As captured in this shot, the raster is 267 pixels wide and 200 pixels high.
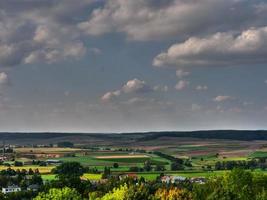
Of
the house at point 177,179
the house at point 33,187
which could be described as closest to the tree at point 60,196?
the house at point 33,187

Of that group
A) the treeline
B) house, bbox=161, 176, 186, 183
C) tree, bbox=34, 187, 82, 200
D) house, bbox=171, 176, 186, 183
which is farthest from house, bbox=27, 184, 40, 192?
tree, bbox=34, 187, 82, 200

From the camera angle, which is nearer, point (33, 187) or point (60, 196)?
point (60, 196)

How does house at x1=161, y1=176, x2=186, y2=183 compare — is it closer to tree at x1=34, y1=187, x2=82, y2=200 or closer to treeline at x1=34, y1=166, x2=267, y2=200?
treeline at x1=34, y1=166, x2=267, y2=200

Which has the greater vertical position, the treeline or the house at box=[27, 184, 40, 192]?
the treeline

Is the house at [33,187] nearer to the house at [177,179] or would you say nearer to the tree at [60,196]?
the house at [177,179]

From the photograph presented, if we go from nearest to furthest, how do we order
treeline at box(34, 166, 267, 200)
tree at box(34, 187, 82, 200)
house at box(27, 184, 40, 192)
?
tree at box(34, 187, 82, 200) < treeline at box(34, 166, 267, 200) < house at box(27, 184, 40, 192)

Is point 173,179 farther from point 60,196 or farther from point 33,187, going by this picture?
point 60,196

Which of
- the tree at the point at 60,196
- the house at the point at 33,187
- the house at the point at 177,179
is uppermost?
the tree at the point at 60,196

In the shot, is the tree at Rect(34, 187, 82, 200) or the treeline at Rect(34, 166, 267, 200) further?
the treeline at Rect(34, 166, 267, 200)

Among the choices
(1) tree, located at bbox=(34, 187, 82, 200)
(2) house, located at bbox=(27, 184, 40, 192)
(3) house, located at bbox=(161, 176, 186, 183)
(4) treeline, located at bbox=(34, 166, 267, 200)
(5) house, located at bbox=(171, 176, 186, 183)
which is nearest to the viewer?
(1) tree, located at bbox=(34, 187, 82, 200)

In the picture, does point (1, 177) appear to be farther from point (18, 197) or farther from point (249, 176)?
point (249, 176)

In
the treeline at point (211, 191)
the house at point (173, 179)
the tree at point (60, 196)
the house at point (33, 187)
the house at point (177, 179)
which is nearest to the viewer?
the tree at point (60, 196)

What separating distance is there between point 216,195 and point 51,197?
957 inches

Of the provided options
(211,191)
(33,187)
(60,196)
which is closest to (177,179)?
(33,187)
